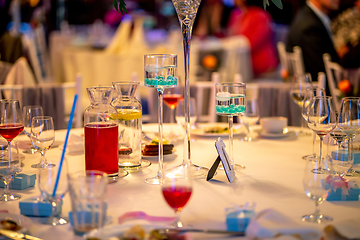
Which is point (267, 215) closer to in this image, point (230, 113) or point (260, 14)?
point (230, 113)

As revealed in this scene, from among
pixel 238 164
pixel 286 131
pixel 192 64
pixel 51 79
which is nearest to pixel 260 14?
pixel 192 64

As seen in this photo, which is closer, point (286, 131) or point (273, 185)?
point (273, 185)

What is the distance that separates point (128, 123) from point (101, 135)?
151 millimetres

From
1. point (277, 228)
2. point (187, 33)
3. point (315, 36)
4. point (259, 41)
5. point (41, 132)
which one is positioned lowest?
point (277, 228)

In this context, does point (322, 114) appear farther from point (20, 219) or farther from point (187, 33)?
point (20, 219)

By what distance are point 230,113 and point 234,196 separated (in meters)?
0.33

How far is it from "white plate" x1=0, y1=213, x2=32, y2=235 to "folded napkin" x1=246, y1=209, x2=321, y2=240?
487 millimetres

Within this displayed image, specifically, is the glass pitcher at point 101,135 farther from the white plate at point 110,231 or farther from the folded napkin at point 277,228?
the folded napkin at point 277,228

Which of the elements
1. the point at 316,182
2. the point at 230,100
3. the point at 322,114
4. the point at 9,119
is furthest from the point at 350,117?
the point at 9,119

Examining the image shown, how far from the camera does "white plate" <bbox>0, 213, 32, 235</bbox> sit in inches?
36.2

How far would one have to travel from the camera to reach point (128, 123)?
138cm

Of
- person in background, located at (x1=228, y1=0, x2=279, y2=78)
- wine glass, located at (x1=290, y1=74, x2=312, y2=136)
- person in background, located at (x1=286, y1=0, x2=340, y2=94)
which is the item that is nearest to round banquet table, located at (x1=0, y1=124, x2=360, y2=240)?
wine glass, located at (x1=290, y1=74, x2=312, y2=136)

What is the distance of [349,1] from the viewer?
7.25 meters

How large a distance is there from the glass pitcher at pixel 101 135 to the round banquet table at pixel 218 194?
0.23 feet
